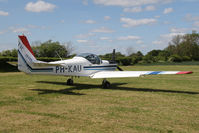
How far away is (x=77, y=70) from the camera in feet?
41.4

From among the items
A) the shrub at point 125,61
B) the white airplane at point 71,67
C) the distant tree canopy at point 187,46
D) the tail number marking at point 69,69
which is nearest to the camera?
the white airplane at point 71,67

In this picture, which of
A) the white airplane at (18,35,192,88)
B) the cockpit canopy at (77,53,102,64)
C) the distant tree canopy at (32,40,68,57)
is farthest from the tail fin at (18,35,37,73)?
the distant tree canopy at (32,40,68,57)

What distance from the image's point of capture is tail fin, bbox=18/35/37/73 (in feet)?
36.5

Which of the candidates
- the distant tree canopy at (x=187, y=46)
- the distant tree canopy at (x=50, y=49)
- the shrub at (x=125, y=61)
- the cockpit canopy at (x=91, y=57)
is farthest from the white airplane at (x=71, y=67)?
the distant tree canopy at (x=187, y=46)

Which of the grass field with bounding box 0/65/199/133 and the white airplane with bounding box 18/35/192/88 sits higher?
the white airplane with bounding box 18/35/192/88

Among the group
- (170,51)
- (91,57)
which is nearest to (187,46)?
(170,51)

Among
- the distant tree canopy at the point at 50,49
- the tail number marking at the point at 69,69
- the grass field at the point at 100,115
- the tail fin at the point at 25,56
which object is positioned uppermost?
the distant tree canopy at the point at 50,49

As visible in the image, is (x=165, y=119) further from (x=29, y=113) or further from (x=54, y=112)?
(x=29, y=113)

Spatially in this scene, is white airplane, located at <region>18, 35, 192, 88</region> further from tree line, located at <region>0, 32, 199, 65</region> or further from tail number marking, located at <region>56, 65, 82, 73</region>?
tree line, located at <region>0, 32, 199, 65</region>

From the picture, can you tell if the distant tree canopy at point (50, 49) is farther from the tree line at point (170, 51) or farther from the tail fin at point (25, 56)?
the tail fin at point (25, 56)

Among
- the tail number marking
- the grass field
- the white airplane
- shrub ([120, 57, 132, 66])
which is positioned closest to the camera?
the grass field

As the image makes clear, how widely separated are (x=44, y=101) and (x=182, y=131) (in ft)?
18.0

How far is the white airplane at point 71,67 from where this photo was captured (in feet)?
36.5

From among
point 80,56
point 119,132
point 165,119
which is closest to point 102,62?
point 80,56
